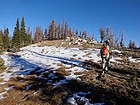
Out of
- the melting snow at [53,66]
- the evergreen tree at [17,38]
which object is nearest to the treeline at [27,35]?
the evergreen tree at [17,38]

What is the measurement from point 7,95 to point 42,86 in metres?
2.93

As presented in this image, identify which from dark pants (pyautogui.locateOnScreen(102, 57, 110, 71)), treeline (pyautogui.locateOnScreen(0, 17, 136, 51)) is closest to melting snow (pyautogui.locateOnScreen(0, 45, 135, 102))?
dark pants (pyautogui.locateOnScreen(102, 57, 110, 71))

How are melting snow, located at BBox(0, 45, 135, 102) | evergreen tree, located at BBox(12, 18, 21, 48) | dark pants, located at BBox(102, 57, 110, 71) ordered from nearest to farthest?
melting snow, located at BBox(0, 45, 135, 102), dark pants, located at BBox(102, 57, 110, 71), evergreen tree, located at BBox(12, 18, 21, 48)

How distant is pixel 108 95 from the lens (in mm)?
11992

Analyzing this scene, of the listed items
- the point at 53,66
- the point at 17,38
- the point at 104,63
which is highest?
the point at 17,38

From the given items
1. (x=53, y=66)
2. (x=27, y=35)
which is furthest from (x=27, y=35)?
(x=53, y=66)

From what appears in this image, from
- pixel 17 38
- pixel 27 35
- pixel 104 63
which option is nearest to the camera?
pixel 104 63

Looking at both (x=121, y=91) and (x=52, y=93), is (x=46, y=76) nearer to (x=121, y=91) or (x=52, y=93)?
(x=52, y=93)

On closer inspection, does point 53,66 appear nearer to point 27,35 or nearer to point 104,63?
point 104,63

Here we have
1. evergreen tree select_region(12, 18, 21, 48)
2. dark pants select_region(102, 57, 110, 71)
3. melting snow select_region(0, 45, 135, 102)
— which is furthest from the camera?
evergreen tree select_region(12, 18, 21, 48)

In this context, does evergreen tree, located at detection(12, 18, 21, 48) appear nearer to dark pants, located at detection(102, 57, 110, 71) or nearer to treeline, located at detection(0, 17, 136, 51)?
treeline, located at detection(0, 17, 136, 51)

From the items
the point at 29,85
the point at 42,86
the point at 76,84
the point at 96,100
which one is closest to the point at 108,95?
the point at 96,100

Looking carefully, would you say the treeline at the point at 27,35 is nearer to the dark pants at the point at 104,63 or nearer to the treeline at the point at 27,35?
the treeline at the point at 27,35

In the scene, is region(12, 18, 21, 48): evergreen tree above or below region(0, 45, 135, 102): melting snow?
above
